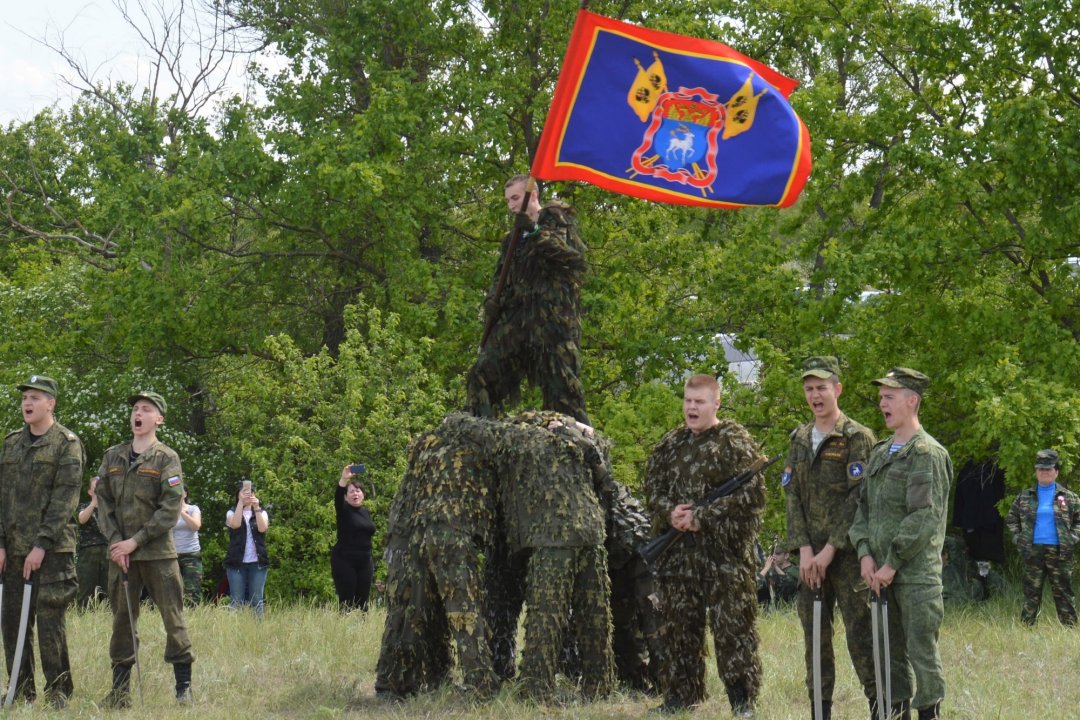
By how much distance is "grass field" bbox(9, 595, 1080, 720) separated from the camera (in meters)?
7.76

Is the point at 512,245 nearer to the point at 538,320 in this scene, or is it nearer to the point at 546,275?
the point at 546,275

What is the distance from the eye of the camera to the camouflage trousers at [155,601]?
27.2 ft

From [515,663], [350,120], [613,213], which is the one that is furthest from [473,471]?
[350,120]

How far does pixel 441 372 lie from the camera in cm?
2108

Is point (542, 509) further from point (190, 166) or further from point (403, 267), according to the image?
point (190, 166)

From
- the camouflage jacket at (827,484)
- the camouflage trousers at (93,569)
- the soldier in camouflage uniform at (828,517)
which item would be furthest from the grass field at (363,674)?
the camouflage trousers at (93,569)

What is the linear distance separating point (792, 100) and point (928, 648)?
12.2 meters

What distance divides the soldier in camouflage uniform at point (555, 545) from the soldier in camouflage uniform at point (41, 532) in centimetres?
273

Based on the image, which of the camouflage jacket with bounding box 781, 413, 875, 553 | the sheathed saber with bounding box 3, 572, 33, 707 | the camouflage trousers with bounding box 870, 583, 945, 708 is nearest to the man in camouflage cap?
the camouflage trousers with bounding box 870, 583, 945, 708

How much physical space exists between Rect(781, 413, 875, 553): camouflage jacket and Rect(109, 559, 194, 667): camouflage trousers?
3.84m

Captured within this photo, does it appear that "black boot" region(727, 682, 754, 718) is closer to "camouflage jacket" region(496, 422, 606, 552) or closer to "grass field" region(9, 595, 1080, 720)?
"grass field" region(9, 595, 1080, 720)

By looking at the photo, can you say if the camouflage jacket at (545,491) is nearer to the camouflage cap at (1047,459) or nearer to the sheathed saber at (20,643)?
the sheathed saber at (20,643)

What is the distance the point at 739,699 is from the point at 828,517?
1310mm

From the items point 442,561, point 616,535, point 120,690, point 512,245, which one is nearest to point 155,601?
point 120,690
